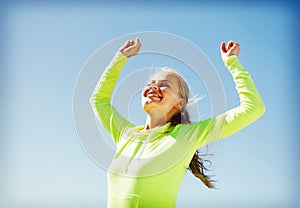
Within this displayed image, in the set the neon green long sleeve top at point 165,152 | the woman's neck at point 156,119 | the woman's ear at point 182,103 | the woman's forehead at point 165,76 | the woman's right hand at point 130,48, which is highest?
the woman's right hand at point 130,48

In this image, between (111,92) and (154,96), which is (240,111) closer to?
(154,96)

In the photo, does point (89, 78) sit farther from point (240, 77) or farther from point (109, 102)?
point (240, 77)

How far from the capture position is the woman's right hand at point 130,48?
2.27 metres

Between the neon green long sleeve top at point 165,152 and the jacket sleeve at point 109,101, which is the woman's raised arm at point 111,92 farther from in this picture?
the neon green long sleeve top at point 165,152

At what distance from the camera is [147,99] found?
6.99 feet

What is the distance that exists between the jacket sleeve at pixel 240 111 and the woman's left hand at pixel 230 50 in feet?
0.12

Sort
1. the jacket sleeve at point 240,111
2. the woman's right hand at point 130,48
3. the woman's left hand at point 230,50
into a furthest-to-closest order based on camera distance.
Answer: the woman's right hand at point 130,48 < the woman's left hand at point 230,50 < the jacket sleeve at point 240,111

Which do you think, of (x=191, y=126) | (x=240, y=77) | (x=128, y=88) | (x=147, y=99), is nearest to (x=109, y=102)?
(x=128, y=88)

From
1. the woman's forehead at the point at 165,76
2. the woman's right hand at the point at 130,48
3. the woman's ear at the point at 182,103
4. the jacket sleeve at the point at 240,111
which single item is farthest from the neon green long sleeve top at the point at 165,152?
the woman's right hand at the point at 130,48

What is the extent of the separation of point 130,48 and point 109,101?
286mm

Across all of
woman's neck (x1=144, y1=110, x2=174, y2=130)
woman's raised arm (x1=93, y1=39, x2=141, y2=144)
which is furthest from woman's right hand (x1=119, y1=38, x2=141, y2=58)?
woman's neck (x1=144, y1=110, x2=174, y2=130)

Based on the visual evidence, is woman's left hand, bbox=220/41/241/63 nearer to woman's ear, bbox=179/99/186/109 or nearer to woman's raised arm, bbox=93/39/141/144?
woman's ear, bbox=179/99/186/109

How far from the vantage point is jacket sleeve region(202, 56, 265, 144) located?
199 centimetres

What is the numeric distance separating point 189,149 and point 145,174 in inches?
8.8
